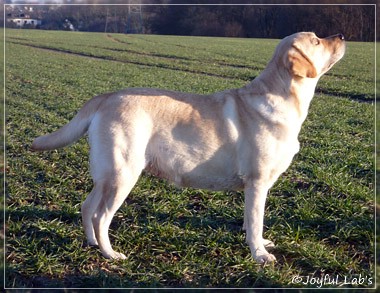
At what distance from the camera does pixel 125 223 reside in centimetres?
424

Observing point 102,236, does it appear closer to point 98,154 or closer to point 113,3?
point 98,154

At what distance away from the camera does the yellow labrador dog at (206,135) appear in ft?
→ 11.7

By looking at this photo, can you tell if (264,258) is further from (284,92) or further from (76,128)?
(76,128)

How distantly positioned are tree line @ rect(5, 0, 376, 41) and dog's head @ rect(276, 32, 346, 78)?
634 millimetres

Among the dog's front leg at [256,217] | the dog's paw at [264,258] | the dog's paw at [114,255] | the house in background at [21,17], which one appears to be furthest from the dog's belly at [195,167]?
the house in background at [21,17]

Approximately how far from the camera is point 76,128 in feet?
12.3

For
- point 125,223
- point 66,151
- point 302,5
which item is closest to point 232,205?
point 125,223

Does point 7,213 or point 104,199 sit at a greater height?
point 104,199

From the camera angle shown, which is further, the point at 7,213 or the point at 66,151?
the point at 66,151

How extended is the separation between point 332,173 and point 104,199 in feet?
9.51

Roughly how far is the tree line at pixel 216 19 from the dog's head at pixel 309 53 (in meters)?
0.63

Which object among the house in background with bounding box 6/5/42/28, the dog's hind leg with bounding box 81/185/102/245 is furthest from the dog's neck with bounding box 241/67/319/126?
the house in background with bounding box 6/5/42/28

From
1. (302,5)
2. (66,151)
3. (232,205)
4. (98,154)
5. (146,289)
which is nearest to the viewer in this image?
(146,289)

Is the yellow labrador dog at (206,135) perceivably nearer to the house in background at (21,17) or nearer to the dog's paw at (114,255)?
the dog's paw at (114,255)
